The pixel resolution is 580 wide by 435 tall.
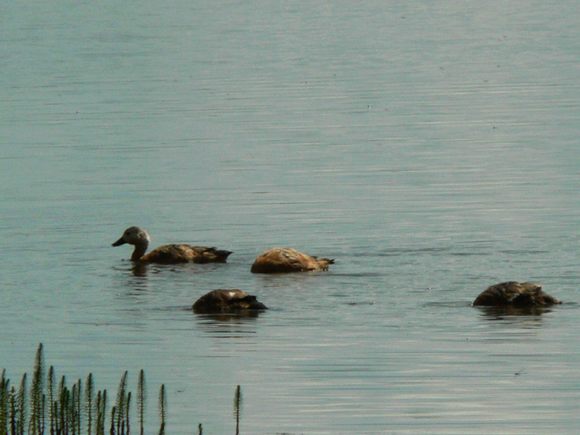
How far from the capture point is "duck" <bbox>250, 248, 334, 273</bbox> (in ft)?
78.5

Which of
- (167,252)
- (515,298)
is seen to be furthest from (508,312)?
(167,252)

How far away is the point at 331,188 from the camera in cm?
3131

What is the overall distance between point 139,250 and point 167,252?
1.06 metres

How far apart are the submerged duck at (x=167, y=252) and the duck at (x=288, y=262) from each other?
0.97m

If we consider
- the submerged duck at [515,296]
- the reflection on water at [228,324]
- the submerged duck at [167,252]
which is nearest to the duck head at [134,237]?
the submerged duck at [167,252]

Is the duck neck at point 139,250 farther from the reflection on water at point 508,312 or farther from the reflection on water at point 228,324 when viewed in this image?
the reflection on water at point 508,312

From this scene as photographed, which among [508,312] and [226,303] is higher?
[226,303]

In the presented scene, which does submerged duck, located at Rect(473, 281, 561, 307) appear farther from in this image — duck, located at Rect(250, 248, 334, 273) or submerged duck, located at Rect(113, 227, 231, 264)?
submerged duck, located at Rect(113, 227, 231, 264)

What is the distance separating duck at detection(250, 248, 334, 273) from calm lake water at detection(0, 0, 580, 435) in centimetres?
15

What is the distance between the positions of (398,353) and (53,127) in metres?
23.4

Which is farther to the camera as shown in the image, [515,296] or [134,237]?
[134,237]

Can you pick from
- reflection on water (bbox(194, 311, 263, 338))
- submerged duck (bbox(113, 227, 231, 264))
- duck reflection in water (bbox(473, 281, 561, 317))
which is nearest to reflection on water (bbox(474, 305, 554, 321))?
duck reflection in water (bbox(473, 281, 561, 317))

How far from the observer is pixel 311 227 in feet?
91.0

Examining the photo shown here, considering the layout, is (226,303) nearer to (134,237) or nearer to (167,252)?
(167,252)
